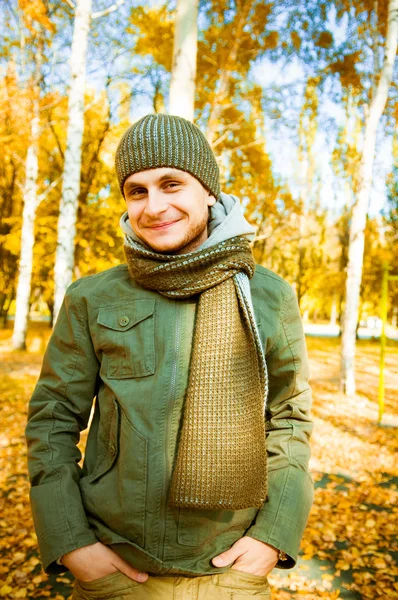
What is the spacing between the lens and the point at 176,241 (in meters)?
1.55

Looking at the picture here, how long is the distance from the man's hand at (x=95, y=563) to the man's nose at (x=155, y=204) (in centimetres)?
104

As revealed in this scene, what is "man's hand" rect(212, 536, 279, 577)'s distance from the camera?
1405 mm

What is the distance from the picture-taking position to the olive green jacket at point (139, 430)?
54.3 inches

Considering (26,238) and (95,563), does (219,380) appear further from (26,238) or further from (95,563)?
(26,238)

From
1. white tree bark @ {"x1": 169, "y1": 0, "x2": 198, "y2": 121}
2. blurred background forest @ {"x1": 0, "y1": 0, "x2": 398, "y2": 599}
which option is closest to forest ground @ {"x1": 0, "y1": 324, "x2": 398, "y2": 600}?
blurred background forest @ {"x1": 0, "y1": 0, "x2": 398, "y2": 599}

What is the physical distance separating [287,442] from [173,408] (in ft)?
1.38

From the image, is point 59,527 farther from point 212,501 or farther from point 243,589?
point 243,589

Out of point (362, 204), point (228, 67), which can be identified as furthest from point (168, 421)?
point (228, 67)

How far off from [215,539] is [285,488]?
0.90 ft

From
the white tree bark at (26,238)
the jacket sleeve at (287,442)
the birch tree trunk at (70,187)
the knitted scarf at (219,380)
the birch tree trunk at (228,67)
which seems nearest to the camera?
the knitted scarf at (219,380)

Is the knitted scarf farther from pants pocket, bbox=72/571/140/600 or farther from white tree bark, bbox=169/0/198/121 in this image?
white tree bark, bbox=169/0/198/121

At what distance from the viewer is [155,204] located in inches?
59.6

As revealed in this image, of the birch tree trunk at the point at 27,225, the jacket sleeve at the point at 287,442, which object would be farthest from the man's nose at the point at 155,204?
the birch tree trunk at the point at 27,225

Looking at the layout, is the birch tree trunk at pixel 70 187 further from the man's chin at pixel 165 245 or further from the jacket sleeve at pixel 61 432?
the man's chin at pixel 165 245
